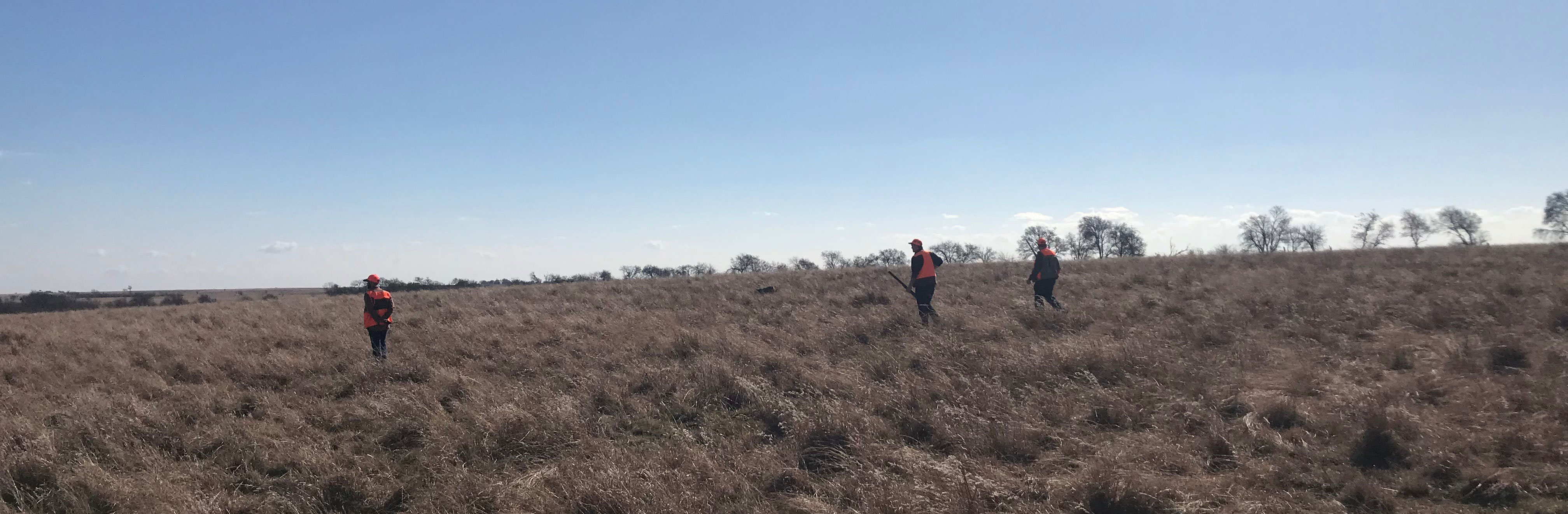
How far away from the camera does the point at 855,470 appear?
17.1 ft

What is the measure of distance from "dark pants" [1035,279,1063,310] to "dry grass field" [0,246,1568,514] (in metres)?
0.85

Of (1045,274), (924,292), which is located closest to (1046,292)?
(1045,274)

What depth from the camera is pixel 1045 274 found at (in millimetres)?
12547

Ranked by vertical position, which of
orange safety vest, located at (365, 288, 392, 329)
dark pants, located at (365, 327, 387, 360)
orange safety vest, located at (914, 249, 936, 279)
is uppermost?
orange safety vest, located at (914, 249, 936, 279)

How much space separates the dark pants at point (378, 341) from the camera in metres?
10.4

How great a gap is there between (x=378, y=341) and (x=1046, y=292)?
36.3ft

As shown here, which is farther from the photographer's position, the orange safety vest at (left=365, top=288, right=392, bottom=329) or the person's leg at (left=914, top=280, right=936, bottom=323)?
the person's leg at (left=914, top=280, right=936, bottom=323)

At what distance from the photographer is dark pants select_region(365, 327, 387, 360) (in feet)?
34.2

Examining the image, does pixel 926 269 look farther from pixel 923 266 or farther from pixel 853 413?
pixel 853 413

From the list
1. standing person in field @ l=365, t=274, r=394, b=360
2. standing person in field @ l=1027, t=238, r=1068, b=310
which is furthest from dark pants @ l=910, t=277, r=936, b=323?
standing person in field @ l=365, t=274, r=394, b=360

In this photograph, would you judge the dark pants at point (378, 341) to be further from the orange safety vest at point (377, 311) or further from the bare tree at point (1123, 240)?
the bare tree at point (1123, 240)

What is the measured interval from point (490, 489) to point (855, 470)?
8.98 ft

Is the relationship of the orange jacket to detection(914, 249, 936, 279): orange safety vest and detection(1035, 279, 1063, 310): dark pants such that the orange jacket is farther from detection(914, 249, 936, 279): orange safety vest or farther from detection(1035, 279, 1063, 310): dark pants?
detection(1035, 279, 1063, 310): dark pants

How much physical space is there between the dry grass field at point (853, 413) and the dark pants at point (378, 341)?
27 cm
